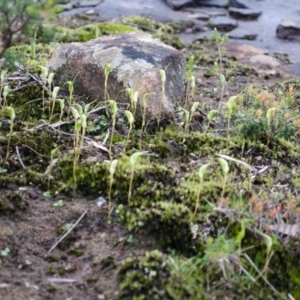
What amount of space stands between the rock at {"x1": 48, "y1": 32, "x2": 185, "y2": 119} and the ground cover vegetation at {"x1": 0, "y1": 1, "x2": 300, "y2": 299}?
97 mm

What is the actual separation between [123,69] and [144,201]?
1.28 meters

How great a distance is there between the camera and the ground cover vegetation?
2.46m

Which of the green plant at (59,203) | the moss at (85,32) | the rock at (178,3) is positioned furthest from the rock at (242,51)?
the green plant at (59,203)

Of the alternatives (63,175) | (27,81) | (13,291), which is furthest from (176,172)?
(27,81)

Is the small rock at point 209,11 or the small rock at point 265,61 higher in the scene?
the small rock at point 209,11

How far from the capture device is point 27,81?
4086 millimetres

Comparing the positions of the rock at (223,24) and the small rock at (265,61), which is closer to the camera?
the small rock at (265,61)

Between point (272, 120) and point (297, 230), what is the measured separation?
1.12m

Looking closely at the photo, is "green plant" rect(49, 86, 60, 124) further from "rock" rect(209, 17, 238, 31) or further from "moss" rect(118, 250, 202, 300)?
"rock" rect(209, 17, 238, 31)

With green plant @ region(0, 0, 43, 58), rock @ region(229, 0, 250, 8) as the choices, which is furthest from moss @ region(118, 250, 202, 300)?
rock @ region(229, 0, 250, 8)

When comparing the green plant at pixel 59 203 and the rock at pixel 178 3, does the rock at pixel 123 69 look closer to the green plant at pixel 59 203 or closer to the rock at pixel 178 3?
the green plant at pixel 59 203

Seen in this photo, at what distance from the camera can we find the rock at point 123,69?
383cm

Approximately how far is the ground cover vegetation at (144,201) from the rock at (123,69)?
0.10 meters

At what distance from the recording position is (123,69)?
12.8ft
